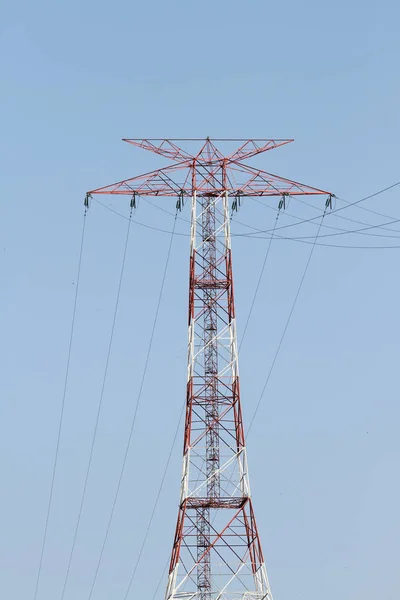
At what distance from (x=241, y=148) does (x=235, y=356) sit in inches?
568

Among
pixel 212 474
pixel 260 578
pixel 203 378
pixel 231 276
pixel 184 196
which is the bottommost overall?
pixel 260 578

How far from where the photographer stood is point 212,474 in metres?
85.0

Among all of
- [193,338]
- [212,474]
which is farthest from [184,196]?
[212,474]

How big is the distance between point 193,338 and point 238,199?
33.0ft

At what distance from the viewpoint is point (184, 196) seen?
89.5 m

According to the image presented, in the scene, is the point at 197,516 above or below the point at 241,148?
below

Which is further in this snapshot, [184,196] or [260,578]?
[184,196]

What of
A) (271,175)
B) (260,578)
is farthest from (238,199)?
(260,578)

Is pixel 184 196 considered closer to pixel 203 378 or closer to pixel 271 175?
pixel 271 175

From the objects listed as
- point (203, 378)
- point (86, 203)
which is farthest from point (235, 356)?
point (86, 203)

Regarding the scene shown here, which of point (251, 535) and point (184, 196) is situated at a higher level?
point (184, 196)

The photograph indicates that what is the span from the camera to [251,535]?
3292 inches

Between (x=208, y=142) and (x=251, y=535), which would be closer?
(x=251, y=535)

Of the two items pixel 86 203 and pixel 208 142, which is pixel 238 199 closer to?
pixel 208 142
